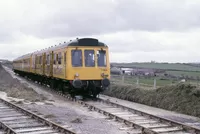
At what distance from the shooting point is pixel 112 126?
11.3m

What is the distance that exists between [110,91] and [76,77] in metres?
5.64

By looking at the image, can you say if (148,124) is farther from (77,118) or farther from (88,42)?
(88,42)

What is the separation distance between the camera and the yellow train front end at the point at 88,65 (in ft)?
60.5

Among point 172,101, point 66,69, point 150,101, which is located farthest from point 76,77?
point 172,101

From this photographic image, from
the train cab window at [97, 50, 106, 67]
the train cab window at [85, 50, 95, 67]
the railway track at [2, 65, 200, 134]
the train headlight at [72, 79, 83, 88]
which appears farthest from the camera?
the train cab window at [97, 50, 106, 67]

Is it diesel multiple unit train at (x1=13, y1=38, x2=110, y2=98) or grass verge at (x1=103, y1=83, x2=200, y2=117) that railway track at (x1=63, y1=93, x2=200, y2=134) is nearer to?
grass verge at (x1=103, y1=83, x2=200, y2=117)

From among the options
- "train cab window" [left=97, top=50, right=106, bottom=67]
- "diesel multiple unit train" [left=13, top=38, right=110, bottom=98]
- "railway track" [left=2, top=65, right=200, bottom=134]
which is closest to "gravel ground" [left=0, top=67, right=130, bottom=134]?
"railway track" [left=2, top=65, right=200, bottom=134]

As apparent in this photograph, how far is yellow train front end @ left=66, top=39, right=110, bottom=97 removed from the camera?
18.4 meters

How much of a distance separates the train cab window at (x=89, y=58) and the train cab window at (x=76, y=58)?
347mm

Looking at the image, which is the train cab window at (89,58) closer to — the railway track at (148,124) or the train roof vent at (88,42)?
the train roof vent at (88,42)

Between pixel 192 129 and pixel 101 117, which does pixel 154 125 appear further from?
pixel 101 117

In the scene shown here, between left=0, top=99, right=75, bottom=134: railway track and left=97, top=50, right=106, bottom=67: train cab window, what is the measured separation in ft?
20.0

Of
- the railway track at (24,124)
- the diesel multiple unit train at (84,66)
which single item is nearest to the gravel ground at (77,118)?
the railway track at (24,124)

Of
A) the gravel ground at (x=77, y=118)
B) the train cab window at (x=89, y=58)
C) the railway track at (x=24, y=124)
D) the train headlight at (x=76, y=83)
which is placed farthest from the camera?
the train cab window at (x=89, y=58)
